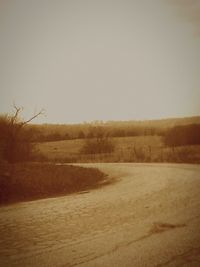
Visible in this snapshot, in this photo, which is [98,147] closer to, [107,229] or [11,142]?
[11,142]

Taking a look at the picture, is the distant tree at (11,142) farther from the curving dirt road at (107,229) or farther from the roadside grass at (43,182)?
the curving dirt road at (107,229)

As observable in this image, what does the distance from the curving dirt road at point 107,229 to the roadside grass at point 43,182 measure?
67.3 inches

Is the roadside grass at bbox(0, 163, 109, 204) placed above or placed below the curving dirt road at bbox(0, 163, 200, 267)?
above

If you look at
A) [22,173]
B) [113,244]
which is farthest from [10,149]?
[113,244]

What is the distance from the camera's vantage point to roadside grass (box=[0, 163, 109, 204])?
54.3 ft

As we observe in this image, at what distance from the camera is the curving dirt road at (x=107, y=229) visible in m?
7.60

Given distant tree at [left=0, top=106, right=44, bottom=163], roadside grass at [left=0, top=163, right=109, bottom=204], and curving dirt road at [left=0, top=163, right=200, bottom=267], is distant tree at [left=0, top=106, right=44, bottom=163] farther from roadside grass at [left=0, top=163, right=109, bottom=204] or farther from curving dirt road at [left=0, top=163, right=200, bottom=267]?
curving dirt road at [left=0, top=163, right=200, bottom=267]

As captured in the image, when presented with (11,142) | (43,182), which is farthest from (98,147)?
(43,182)

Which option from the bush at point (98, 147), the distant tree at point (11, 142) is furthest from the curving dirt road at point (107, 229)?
the bush at point (98, 147)

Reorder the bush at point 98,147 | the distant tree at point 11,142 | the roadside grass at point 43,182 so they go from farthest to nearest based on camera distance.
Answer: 1. the bush at point 98,147
2. the distant tree at point 11,142
3. the roadside grass at point 43,182

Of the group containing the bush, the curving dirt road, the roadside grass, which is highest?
the bush

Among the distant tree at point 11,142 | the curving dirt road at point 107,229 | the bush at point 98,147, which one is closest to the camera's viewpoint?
the curving dirt road at point 107,229

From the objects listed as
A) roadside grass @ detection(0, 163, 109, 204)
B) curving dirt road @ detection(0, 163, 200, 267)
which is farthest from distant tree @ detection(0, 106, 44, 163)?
curving dirt road @ detection(0, 163, 200, 267)

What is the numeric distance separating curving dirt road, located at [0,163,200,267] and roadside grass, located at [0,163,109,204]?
171 centimetres
